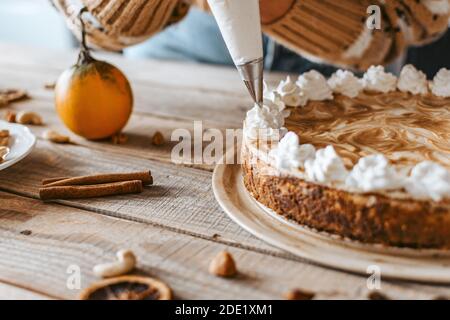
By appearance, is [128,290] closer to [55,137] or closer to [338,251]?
[338,251]

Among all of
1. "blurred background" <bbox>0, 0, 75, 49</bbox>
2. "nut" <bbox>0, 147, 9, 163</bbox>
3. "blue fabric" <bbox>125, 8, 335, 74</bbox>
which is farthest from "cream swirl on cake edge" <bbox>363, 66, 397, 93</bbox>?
"blurred background" <bbox>0, 0, 75, 49</bbox>

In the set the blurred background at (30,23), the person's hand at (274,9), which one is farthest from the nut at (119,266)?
the blurred background at (30,23)

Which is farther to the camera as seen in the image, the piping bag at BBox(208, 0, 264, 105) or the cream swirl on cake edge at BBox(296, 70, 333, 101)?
the cream swirl on cake edge at BBox(296, 70, 333, 101)

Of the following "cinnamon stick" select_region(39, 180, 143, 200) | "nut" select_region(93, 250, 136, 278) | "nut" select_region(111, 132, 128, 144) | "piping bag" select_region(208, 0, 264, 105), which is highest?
"piping bag" select_region(208, 0, 264, 105)

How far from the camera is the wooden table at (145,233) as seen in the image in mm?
806

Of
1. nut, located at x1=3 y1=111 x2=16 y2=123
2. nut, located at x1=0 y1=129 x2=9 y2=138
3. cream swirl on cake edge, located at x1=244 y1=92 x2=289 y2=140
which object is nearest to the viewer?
cream swirl on cake edge, located at x1=244 y1=92 x2=289 y2=140

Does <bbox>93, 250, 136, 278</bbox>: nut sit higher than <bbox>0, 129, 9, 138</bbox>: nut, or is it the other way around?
<bbox>0, 129, 9, 138</bbox>: nut

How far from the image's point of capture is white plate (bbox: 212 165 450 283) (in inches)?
31.8

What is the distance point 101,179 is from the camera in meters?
1.12

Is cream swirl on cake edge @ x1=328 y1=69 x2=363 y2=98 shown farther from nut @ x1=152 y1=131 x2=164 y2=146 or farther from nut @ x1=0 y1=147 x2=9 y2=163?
nut @ x1=0 y1=147 x2=9 y2=163

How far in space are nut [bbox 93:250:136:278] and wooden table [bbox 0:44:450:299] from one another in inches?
0.6

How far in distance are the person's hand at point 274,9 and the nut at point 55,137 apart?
59 cm

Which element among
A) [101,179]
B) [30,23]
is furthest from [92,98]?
[30,23]

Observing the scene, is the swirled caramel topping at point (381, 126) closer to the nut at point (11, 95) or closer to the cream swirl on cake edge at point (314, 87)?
the cream swirl on cake edge at point (314, 87)
